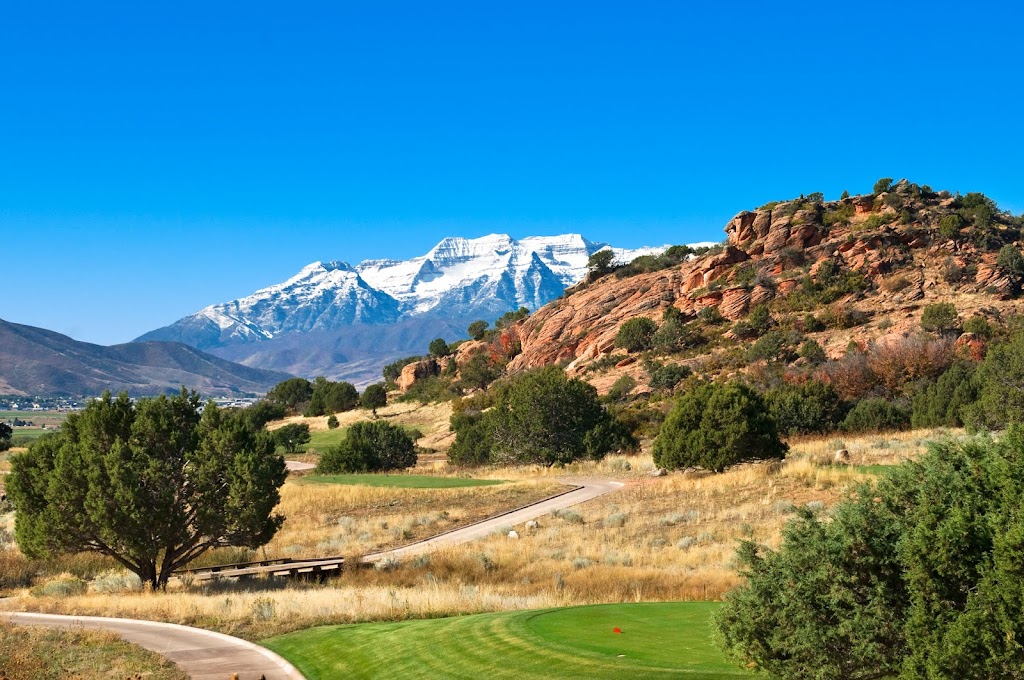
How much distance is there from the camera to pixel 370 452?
186 ft

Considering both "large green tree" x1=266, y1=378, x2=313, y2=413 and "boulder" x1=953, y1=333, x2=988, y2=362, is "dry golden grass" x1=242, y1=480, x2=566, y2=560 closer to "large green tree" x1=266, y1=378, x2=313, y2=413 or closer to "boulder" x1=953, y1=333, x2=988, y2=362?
"boulder" x1=953, y1=333, x2=988, y2=362

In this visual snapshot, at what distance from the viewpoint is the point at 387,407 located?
99188 mm

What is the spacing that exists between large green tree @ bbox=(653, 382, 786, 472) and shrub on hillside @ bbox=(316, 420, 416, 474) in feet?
72.7

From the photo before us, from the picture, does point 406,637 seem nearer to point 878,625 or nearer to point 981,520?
point 878,625

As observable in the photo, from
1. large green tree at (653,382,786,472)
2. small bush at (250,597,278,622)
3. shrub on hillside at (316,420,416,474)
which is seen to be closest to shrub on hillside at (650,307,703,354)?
shrub on hillside at (316,420,416,474)

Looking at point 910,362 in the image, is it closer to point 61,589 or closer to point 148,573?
point 148,573

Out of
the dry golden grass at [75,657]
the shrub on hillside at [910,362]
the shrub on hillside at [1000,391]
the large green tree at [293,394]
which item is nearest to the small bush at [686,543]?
the dry golden grass at [75,657]

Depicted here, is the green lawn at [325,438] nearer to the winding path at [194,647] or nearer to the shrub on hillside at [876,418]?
the shrub on hillside at [876,418]

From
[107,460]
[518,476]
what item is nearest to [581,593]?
[107,460]

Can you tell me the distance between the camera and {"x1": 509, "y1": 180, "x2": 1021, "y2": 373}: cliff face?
2859 inches

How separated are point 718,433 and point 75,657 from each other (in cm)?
2783

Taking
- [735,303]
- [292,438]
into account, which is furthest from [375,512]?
[735,303]

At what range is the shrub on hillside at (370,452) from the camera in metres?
55.2

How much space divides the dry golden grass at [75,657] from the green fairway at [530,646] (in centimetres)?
208
